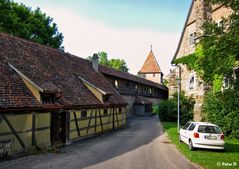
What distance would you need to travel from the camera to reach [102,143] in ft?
64.1

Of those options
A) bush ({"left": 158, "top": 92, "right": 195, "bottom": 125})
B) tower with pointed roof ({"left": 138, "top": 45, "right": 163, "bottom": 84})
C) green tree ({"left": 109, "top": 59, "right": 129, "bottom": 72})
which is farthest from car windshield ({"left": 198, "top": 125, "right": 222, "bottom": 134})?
green tree ({"left": 109, "top": 59, "right": 129, "bottom": 72})

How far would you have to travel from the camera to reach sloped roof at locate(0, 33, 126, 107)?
17.6 meters

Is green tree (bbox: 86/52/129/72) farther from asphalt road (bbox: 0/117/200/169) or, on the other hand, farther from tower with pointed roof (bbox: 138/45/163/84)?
asphalt road (bbox: 0/117/200/169)

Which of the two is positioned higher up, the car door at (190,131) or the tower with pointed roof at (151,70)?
the tower with pointed roof at (151,70)

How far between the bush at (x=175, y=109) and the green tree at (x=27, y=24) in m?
16.8

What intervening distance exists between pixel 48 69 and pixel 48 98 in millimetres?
4207

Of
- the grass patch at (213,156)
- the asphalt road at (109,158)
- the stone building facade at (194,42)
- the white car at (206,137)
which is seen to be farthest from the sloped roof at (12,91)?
the stone building facade at (194,42)

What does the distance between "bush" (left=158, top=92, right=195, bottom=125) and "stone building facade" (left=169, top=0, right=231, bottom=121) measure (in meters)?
1.04

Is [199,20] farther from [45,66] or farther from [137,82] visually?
[137,82]

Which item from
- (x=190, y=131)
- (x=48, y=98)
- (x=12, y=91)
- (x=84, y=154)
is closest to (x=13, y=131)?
(x=12, y=91)

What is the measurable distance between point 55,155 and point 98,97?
994 centimetres

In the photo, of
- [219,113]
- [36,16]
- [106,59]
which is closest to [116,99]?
[219,113]

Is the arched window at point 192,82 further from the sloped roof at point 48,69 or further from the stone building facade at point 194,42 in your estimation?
the sloped roof at point 48,69

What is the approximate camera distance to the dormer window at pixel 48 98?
1645cm
